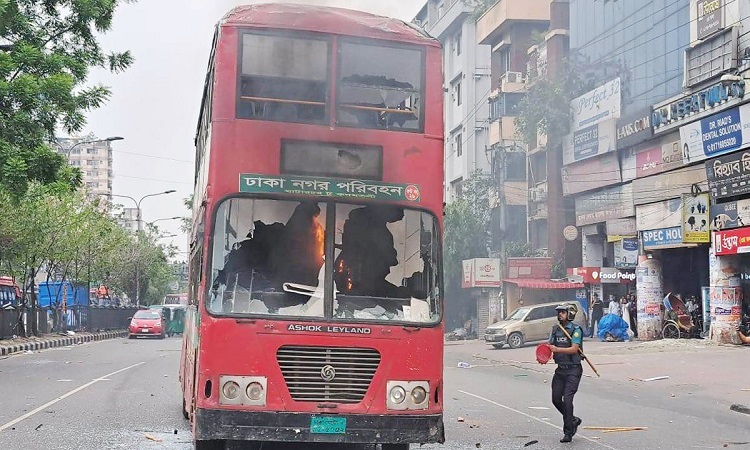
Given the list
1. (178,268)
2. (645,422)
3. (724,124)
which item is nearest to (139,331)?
(724,124)

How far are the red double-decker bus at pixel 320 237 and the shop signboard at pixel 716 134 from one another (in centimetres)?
2269

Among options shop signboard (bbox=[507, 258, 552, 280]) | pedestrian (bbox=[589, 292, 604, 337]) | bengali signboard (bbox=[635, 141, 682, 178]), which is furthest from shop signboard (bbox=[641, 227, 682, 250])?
shop signboard (bbox=[507, 258, 552, 280])

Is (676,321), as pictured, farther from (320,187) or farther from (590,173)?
(320,187)

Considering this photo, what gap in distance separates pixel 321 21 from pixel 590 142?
33.8m

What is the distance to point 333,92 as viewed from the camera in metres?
8.45

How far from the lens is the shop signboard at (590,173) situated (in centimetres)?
→ 3928

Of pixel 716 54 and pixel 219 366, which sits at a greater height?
pixel 716 54

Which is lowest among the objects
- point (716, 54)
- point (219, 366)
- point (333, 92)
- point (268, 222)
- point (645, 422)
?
point (645, 422)

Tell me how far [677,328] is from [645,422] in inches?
774

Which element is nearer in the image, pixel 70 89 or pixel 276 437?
pixel 276 437

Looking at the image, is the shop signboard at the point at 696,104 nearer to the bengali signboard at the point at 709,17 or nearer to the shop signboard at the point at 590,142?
the bengali signboard at the point at 709,17

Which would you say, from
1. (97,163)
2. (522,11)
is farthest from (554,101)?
(97,163)

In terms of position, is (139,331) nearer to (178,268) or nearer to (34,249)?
(34,249)

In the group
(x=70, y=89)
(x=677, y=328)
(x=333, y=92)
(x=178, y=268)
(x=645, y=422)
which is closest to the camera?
(x=333, y=92)
